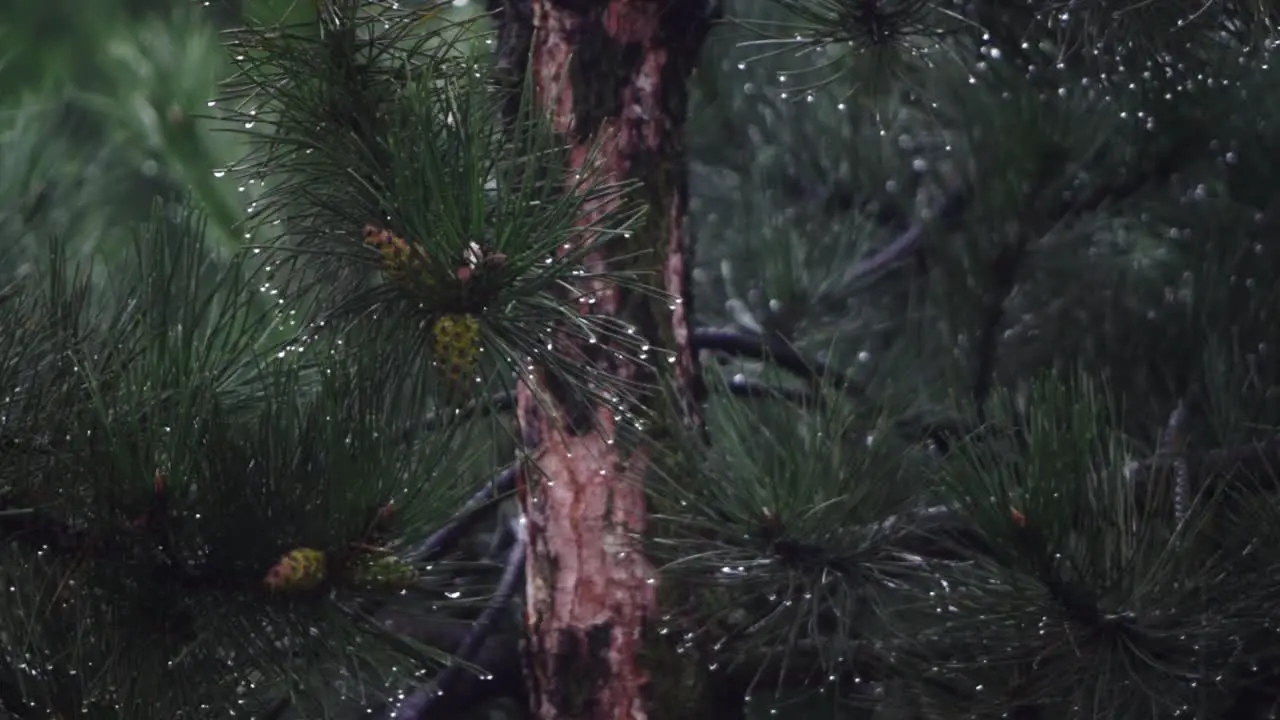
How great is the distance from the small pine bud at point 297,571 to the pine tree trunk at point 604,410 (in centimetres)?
22

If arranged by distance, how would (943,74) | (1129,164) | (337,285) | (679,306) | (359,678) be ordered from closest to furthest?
(359,678) < (337,285) < (679,306) < (1129,164) < (943,74)

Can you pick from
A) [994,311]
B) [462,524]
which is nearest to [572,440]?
[462,524]

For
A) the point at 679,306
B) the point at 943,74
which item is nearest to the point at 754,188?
the point at 943,74

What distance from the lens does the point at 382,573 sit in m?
0.85

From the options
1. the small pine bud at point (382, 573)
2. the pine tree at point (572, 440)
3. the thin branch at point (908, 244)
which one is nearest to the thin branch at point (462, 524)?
the pine tree at point (572, 440)

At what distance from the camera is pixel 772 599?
1.01 m

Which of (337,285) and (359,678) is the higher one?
(337,285)

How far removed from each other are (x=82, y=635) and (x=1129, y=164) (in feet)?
3.83

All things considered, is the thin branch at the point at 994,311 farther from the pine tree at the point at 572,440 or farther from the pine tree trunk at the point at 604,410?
the pine tree trunk at the point at 604,410

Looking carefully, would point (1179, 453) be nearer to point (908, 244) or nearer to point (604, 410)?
point (604, 410)

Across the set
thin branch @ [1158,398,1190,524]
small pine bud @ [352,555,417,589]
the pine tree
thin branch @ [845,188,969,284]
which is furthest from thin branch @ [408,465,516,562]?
thin branch @ [845,188,969,284]

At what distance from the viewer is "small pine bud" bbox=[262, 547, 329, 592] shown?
0.83 m

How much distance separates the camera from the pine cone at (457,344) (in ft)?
2.66

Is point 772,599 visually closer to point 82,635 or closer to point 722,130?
point 82,635
